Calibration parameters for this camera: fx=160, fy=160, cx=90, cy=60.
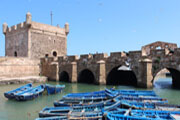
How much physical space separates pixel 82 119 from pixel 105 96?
4444 millimetres

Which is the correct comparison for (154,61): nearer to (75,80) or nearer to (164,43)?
(75,80)

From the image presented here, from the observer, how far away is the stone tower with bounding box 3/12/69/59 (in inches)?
1095

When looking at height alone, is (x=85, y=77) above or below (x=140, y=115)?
above

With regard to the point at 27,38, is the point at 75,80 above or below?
below

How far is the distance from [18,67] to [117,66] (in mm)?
14558

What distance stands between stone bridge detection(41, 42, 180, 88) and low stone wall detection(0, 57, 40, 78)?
1268 mm

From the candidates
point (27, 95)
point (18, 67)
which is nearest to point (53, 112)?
point (27, 95)

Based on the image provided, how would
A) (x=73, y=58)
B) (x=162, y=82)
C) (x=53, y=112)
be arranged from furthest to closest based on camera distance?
(x=162, y=82), (x=73, y=58), (x=53, y=112)

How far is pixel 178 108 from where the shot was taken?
835 cm

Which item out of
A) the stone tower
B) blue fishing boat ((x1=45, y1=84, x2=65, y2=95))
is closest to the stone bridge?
the stone tower

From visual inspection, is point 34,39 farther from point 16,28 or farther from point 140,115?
point 140,115

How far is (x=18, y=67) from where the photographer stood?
77.2ft

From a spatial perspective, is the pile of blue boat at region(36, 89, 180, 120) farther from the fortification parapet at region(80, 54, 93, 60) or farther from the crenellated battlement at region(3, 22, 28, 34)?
the crenellated battlement at region(3, 22, 28, 34)

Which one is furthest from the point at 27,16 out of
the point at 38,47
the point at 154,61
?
the point at 154,61
